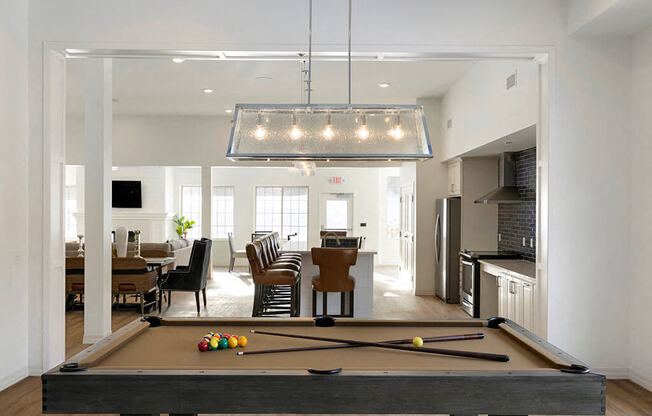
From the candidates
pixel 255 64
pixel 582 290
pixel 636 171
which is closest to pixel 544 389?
pixel 582 290

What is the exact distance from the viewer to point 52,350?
13.5ft

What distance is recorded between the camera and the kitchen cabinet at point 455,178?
749 centimetres

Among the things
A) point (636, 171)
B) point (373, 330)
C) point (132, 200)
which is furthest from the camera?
point (132, 200)

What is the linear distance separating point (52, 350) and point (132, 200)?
27.4ft

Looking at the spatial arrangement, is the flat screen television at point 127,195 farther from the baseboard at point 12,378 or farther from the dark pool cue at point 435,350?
the dark pool cue at point 435,350

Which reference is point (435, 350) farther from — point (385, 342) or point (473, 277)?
point (473, 277)

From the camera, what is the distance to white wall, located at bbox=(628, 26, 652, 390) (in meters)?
3.84

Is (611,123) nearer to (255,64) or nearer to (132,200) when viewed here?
(255,64)

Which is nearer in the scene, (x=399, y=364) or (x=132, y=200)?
(x=399, y=364)

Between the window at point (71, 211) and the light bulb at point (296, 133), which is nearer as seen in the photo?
the light bulb at point (296, 133)

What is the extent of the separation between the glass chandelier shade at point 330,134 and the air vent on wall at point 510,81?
2.47 m

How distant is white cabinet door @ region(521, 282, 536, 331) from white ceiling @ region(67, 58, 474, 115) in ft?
9.84

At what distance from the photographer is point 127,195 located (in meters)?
12.0

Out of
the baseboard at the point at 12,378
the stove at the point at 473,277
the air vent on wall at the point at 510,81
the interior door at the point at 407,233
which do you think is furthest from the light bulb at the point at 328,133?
the interior door at the point at 407,233
